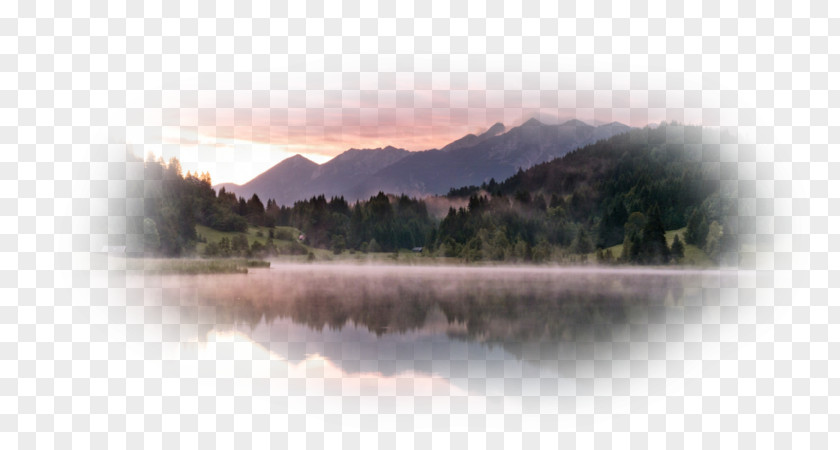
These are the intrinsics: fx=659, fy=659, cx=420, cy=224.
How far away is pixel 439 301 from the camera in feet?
70.1

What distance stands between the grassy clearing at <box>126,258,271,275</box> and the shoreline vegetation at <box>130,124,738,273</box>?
0.16 feet

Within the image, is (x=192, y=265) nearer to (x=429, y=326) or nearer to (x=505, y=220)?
(x=429, y=326)

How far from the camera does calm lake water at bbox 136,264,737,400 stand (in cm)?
1596

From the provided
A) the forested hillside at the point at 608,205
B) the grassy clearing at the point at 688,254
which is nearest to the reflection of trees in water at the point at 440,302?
the forested hillside at the point at 608,205

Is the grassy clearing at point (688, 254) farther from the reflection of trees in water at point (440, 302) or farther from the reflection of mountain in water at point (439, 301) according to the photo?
the reflection of trees in water at point (440, 302)

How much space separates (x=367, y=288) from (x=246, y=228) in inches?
198

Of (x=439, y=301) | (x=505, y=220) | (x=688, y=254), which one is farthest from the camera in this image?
(x=688, y=254)

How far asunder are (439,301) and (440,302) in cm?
11

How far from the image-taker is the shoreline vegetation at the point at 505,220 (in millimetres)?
22453

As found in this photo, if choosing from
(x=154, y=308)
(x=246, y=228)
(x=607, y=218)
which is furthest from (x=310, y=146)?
(x=607, y=218)

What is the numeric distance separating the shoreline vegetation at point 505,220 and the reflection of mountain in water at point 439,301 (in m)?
0.71

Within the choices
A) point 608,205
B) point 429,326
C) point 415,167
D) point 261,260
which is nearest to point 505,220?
point 415,167

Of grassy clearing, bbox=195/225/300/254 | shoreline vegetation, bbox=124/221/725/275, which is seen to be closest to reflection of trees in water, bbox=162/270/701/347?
shoreline vegetation, bbox=124/221/725/275

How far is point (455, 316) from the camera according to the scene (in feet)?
66.0
